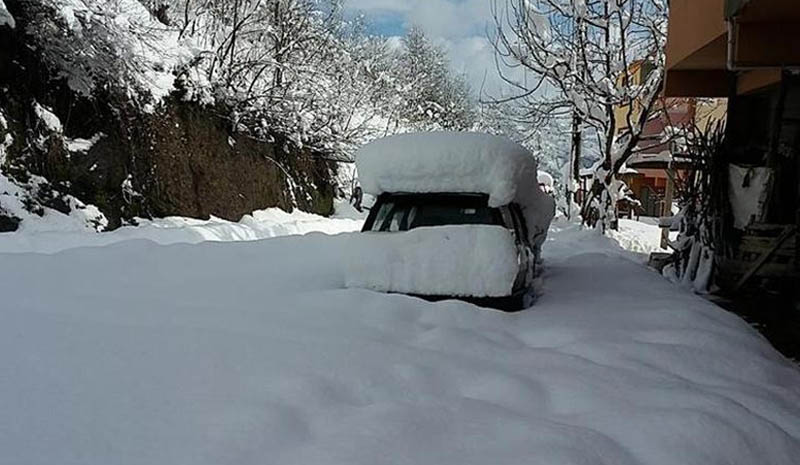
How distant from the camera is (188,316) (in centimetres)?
334

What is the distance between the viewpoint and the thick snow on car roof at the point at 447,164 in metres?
4.12

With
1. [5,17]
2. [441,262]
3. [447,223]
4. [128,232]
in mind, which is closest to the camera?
[441,262]

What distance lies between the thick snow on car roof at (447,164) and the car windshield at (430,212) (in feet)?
0.36

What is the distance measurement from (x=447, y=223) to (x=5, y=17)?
689cm

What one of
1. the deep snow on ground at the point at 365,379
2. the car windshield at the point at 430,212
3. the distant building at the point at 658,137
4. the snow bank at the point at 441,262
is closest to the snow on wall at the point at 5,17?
the deep snow on ground at the point at 365,379

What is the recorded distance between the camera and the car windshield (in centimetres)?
425

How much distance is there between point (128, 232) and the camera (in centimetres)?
757

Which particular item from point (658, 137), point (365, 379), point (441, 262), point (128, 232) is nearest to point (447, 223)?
point (441, 262)

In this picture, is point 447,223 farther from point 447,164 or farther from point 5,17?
point 5,17

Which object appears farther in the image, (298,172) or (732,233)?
A: (298,172)

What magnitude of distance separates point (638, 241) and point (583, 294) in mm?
7279

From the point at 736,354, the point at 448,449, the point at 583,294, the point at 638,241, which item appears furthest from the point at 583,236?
the point at 448,449

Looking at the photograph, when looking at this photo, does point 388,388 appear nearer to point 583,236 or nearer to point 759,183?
point 759,183

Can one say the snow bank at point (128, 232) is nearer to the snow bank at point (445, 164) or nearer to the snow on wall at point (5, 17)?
the snow on wall at point (5, 17)
